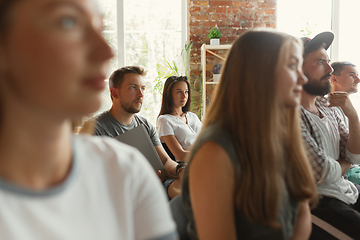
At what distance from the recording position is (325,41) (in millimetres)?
1924

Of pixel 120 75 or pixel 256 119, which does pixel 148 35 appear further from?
pixel 256 119

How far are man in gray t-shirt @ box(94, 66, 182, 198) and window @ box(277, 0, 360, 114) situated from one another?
3195 millimetres

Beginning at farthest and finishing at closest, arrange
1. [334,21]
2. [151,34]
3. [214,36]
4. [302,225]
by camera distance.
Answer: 1. [334,21]
2. [151,34]
3. [214,36]
4. [302,225]

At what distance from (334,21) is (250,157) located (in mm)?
4801

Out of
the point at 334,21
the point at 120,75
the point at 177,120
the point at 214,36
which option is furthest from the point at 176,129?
the point at 334,21

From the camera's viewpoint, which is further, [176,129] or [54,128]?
[176,129]

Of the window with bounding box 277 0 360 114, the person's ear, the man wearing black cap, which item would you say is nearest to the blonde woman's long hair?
the man wearing black cap

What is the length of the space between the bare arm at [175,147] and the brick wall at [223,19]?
1.61 m

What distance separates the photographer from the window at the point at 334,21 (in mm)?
4590

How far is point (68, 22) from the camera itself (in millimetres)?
430

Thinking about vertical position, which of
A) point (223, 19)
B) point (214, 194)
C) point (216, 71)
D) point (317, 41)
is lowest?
point (214, 194)

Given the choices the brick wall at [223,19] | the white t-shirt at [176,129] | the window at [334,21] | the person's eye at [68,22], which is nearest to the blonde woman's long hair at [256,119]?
the person's eye at [68,22]

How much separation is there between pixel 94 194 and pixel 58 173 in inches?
2.9

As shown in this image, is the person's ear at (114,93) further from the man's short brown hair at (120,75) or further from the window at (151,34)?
the window at (151,34)
